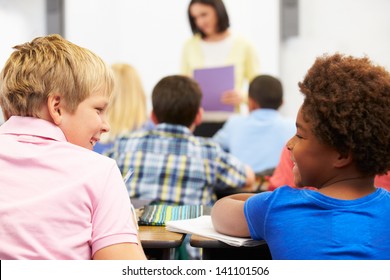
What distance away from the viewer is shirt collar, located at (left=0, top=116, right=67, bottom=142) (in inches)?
47.2

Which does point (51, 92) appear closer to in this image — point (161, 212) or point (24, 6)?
point (161, 212)

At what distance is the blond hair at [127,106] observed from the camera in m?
3.54

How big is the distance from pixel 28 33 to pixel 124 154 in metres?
3.14

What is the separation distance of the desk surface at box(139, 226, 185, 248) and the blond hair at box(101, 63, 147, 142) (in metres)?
1.99

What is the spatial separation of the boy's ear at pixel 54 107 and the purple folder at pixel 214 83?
2.97 meters

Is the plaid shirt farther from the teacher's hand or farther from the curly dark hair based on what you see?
the teacher's hand

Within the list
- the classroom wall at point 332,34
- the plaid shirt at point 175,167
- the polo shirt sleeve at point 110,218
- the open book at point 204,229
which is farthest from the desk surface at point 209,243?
the classroom wall at point 332,34

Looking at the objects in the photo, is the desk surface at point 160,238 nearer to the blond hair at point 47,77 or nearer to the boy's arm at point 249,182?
the blond hair at point 47,77

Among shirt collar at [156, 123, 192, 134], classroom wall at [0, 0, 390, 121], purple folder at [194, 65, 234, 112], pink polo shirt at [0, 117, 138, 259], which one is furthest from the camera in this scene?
classroom wall at [0, 0, 390, 121]

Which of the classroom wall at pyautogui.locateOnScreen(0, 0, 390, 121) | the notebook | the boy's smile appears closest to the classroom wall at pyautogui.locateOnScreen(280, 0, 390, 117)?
the classroom wall at pyautogui.locateOnScreen(0, 0, 390, 121)

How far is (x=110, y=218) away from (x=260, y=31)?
4784 mm

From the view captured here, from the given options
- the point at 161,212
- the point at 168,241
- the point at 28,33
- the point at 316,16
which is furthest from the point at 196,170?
the point at 316,16

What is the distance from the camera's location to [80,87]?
1.25 meters

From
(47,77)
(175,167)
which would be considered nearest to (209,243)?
(47,77)
